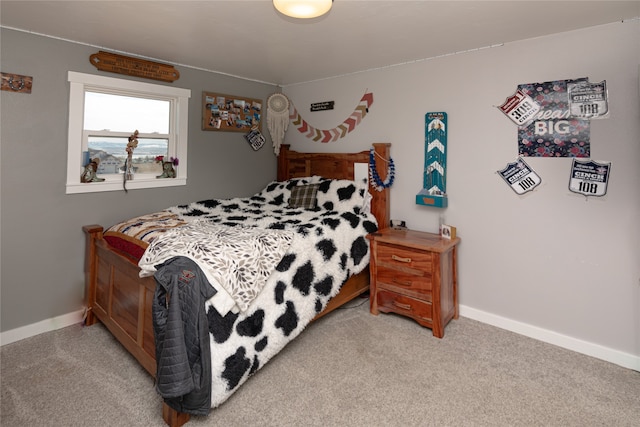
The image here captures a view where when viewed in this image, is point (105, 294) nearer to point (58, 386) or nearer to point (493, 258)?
point (58, 386)

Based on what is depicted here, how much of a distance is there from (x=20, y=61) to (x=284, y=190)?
7.56 ft

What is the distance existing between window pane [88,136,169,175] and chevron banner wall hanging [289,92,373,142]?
1.47 m

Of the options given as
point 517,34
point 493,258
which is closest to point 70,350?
point 493,258

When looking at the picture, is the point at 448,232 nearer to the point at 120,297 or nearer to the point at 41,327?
the point at 120,297

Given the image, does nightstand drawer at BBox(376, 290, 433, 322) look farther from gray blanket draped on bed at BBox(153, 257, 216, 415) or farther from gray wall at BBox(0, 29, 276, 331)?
gray wall at BBox(0, 29, 276, 331)

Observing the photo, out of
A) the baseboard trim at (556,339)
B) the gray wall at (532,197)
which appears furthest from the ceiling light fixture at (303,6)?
the baseboard trim at (556,339)

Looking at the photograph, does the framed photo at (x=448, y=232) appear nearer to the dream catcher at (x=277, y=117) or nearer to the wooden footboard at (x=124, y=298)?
the wooden footboard at (x=124, y=298)

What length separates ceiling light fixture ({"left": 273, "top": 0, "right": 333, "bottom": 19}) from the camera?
1.73 metres

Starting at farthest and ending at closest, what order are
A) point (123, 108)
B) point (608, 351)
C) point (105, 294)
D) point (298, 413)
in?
1. point (123, 108)
2. point (105, 294)
3. point (608, 351)
4. point (298, 413)

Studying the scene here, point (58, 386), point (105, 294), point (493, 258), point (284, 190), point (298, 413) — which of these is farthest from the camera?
point (284, 190)

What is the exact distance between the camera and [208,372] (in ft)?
5.47

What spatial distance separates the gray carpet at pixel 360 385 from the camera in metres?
1.76

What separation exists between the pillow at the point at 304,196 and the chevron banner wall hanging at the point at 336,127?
0.62m

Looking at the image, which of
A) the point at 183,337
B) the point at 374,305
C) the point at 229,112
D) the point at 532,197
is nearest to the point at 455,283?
the point at 374,305
